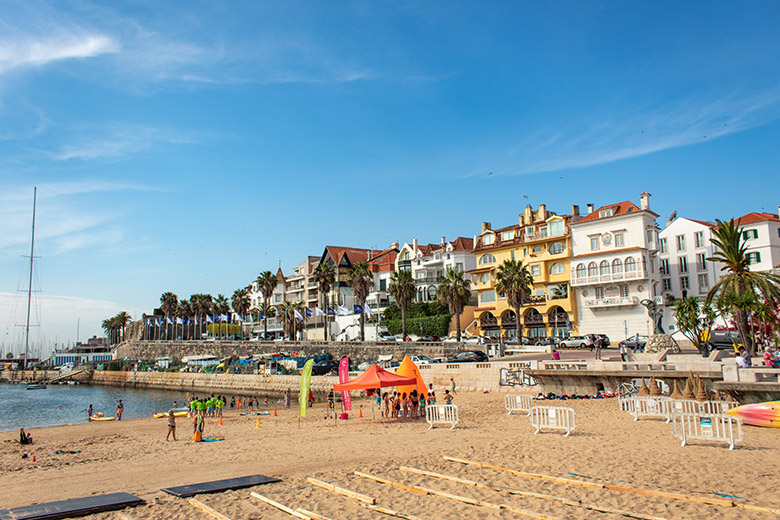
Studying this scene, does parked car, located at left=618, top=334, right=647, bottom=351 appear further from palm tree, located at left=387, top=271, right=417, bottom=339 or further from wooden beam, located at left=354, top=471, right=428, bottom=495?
wooden beam, located at left=354, top=471, right=428, bottom=495

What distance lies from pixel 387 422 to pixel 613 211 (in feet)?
145

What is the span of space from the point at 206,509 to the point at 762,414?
1608 centimetres

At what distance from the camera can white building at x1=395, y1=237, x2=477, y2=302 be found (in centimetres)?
7594

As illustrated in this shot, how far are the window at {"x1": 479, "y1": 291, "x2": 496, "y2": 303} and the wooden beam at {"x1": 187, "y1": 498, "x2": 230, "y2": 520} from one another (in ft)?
195

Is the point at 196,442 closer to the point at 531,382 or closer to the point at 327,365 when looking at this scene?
the point at 531,382

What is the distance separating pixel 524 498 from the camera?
32.0 feet

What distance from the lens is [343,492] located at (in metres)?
10.6

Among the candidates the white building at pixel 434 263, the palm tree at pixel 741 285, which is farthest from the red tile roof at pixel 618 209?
the palm tree at pixel 741 285

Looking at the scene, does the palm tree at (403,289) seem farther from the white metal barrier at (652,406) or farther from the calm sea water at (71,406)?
the white metal barrier at (652,406)

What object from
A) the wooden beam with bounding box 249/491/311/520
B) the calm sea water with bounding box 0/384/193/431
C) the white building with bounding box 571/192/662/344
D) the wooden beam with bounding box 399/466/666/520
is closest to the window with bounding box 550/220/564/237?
the white building with bounding box 571/192/662/344

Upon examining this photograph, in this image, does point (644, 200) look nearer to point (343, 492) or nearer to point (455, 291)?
point (455, 291)

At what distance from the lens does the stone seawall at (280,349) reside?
5533 centimetres

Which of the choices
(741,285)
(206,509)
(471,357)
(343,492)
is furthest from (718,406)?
(471,357)

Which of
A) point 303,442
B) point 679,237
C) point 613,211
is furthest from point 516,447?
point 679,237
